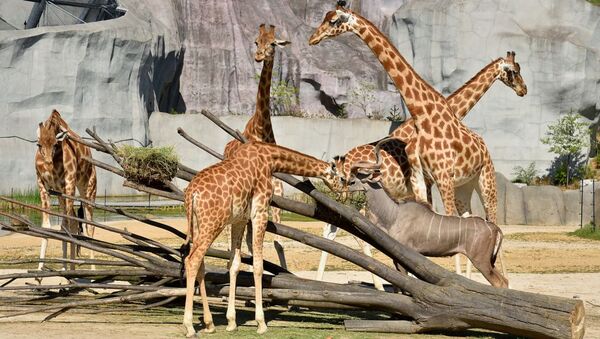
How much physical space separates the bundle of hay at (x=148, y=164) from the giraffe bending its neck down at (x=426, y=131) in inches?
98.6

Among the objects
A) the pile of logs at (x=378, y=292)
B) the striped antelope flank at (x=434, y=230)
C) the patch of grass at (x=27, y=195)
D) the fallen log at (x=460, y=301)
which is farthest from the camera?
the patch of grass at (x=27, y=195)

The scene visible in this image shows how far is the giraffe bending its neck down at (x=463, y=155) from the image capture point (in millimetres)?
13234

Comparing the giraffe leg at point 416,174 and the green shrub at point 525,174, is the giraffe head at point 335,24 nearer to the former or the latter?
the giraffe leg at point 416,174

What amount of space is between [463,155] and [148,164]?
4024 mm

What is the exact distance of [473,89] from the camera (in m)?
14.0

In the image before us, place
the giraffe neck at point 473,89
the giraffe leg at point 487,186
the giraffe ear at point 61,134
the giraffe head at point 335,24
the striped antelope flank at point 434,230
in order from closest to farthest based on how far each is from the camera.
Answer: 1. the striped antelope flank at point 434,230
2. the giraffe head at point 335,24
3. the giraffe leg at point 487,186
4. the giraffe neck at point 473,89
5. the giraffe ear at point 61,134

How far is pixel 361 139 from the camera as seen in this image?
38.7 metres

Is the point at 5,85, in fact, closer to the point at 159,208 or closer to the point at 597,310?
the point at 159,208

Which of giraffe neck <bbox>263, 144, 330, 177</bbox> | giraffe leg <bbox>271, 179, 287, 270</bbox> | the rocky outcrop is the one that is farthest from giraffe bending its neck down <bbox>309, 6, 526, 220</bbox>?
the rocky outcrop

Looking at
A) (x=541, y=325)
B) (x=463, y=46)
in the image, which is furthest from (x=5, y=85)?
(x=541, y=325)

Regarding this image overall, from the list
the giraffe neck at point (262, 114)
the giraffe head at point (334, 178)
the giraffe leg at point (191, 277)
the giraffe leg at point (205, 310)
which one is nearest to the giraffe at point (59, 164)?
the giraffe neck at point (262, 114)

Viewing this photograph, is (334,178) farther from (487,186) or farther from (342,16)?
(487,186)

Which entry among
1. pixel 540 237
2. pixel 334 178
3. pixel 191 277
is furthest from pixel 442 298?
pixel 540 237

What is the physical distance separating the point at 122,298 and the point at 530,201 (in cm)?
2099
